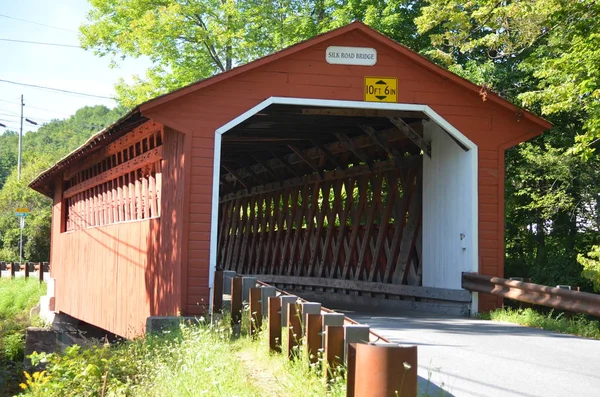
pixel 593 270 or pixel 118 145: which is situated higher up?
pixel 118 145

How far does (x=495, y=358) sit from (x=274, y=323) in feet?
6.46

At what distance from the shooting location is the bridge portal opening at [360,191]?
41.1ft

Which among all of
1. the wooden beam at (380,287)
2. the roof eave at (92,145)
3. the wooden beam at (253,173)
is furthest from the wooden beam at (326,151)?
the wooden beam at (253,173)

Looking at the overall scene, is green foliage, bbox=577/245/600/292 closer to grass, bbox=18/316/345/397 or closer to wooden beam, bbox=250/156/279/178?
grass, bbox=18/316/345/397

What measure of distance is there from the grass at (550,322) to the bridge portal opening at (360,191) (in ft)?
2.80

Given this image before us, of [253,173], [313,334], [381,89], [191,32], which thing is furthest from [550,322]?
[191,32]

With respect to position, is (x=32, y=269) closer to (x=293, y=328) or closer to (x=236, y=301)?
(x=236, y=301)

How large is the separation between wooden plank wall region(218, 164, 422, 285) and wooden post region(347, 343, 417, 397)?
9930 mm

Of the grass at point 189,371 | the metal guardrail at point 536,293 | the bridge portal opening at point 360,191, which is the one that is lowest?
the grass at point 189,371

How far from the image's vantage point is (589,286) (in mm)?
17625

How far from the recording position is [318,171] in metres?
18.2

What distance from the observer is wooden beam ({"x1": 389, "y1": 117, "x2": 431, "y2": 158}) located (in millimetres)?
13391

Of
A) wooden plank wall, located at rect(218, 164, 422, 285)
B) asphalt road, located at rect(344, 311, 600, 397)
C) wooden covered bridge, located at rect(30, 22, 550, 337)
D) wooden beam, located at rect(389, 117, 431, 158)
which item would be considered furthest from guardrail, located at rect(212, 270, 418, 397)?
wooden plank wall, located at rect(218, 164, 422, 285)

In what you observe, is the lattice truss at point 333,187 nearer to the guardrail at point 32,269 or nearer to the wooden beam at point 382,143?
the wooden beam at point 382,143
